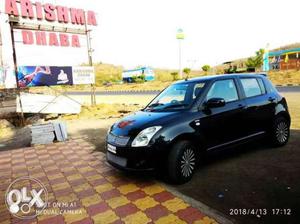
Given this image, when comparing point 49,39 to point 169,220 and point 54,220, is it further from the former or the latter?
point 169,220

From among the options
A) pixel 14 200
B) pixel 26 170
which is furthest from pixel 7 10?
pixel 14 200

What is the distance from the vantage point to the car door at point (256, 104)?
5090 millimetres

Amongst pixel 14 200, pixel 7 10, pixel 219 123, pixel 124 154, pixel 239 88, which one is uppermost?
pixel 7 10

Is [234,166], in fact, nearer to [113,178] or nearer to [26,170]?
[113,178]

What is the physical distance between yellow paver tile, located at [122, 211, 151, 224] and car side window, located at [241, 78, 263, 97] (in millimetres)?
3206

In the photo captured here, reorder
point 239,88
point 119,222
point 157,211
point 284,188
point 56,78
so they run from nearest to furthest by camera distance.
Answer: point 119,222
point 157,211
point 284,188
point 239,88
point 56,78

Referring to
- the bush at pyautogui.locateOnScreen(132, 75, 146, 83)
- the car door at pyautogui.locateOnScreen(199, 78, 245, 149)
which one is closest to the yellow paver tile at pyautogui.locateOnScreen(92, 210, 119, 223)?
the car door at pyautogui.locateOnScreen(199, 78, 245, 149)

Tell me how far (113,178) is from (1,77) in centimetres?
1154

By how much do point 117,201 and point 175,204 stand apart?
2.75 feet

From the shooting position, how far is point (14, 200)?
3992 millimetres

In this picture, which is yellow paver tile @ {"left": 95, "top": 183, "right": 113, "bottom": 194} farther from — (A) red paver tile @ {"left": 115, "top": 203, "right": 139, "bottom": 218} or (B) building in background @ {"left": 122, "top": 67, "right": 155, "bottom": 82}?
(B) building in background @ {"left": 122, "top": 67, "right": 155, "bottom": 82}

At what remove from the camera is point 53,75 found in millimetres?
12797

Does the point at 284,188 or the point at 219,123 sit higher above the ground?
the point at 219,123

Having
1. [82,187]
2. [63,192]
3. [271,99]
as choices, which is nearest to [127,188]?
[82,187]
